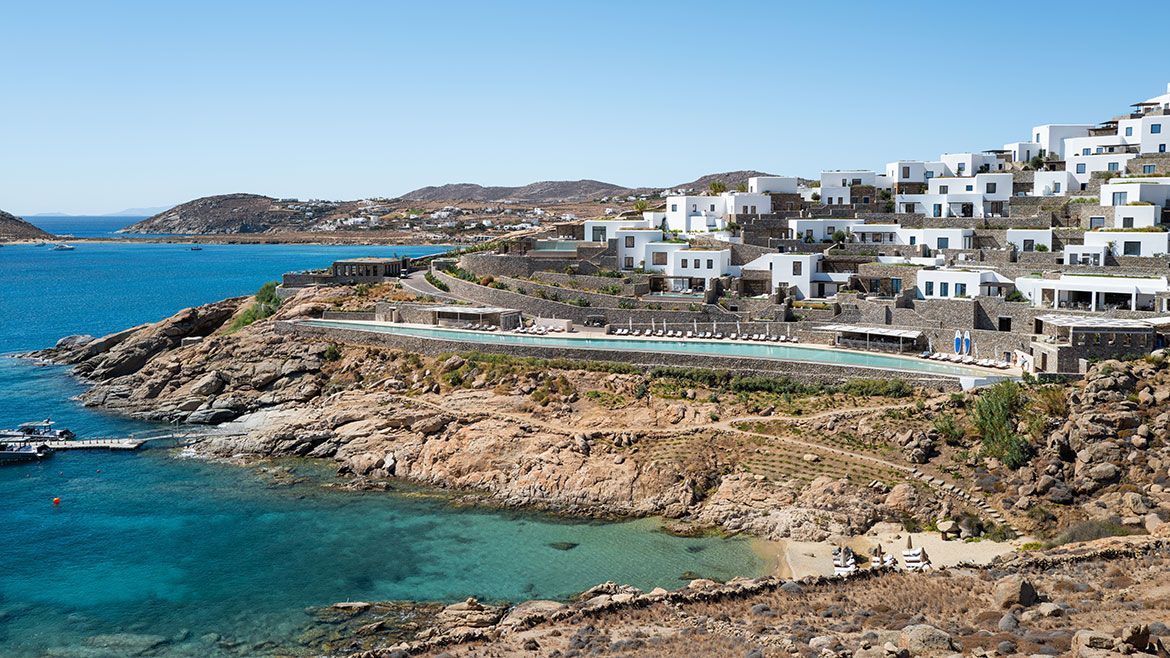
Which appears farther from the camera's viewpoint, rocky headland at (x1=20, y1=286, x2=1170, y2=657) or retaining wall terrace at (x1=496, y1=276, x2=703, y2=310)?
retaining wall terrace at (x1=496, y1=276, x2=703, y2=310)

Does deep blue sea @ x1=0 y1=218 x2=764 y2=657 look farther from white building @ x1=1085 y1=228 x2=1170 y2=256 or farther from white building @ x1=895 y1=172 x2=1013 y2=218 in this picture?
white building @ x1=895 y1=172 x2=1013 y2=218

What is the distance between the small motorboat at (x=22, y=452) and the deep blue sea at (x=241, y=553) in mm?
661

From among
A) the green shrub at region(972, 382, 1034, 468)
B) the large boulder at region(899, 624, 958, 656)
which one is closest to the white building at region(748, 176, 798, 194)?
the green shrub at region(972, 382, 1034, 468)

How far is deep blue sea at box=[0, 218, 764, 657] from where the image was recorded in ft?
90.3

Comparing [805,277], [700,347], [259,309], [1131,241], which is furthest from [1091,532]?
[259,309]

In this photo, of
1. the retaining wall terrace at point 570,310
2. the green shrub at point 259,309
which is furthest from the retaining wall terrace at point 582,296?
the green shrub at point 259,309

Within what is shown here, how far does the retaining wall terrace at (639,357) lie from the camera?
4000cm

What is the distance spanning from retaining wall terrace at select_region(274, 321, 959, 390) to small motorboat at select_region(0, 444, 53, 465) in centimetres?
1504

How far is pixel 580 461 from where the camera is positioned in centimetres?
3772

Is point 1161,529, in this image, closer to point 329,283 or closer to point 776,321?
point 776,321

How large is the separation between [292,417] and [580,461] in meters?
16.3

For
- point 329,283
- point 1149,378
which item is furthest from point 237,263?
point 1149,378

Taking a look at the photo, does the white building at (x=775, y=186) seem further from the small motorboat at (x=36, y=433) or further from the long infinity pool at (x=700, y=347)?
the small motorboat at (x=36, y=433)

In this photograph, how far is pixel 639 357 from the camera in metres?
44.8
